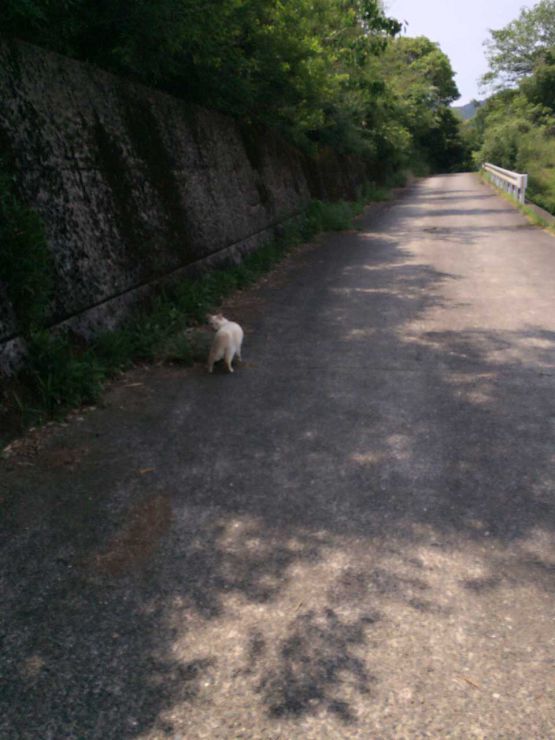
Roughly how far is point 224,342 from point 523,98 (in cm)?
5768

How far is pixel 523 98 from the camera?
2127 inches

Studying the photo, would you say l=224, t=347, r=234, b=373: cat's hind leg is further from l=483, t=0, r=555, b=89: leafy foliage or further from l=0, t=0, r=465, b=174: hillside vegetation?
l=483, t=0, r=555, b=89: leafy foliage

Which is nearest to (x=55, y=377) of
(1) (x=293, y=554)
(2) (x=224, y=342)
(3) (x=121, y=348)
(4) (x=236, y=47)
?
(3) (x=121, y=348)

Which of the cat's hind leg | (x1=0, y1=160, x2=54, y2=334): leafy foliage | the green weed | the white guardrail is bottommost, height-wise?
the white guardrail

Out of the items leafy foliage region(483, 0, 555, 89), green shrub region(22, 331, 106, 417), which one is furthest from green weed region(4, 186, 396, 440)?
leafy foliage region(483, 0, 555, 89)

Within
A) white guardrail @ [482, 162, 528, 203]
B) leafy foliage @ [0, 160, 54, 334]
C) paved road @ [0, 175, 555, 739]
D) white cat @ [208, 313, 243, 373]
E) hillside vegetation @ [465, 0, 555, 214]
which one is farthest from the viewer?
hillside vegetation @ [465, 0, 555, 214]

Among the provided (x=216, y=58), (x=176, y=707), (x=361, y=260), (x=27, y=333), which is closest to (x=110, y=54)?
(x=216, y=58)

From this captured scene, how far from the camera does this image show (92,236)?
6.17m

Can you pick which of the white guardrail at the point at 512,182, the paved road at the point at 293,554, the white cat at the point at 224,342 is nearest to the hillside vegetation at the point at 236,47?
the white cat at the point at 224,342

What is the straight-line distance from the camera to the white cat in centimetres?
577

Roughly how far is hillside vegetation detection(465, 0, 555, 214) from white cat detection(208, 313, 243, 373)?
105ft

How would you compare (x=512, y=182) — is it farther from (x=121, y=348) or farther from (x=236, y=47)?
(x=121, y=348)

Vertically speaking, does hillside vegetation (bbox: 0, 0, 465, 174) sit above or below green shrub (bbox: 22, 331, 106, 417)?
above

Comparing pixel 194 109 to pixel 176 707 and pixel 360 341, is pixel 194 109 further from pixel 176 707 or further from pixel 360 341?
pixel 176 707
